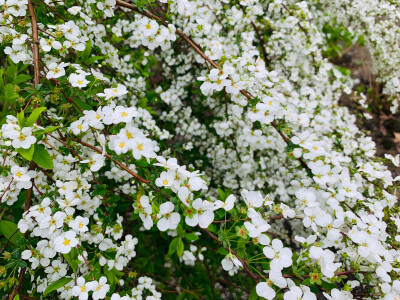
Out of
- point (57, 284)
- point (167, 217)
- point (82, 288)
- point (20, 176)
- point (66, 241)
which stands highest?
point (167, 217)

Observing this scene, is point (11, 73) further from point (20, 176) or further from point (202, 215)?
point (202, 215)

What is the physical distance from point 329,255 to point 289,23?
86.5 inches

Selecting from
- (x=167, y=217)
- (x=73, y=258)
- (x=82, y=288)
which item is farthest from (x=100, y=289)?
(x=167, y=217)

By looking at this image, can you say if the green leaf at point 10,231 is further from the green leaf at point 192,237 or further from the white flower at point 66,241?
the green leaf at point 192,237

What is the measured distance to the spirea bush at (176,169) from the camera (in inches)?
55.1

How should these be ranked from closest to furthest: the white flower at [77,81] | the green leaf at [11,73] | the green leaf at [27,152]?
the green leaf at [27,152]
the white flower at [77,81]
the green leaf at [11,73]

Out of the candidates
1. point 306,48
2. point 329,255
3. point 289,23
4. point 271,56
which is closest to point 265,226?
point 329,255

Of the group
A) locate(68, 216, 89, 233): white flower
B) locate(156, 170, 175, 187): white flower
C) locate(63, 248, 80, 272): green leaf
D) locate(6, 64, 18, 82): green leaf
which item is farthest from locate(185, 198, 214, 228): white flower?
locate(6, 64, 18, 82): green leaf

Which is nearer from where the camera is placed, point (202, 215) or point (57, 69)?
point (202, 215)

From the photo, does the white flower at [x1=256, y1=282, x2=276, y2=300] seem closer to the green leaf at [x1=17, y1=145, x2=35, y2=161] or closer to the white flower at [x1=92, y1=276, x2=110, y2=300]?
the white flower at [x1=92, y1=276, x2=110, y2=300]

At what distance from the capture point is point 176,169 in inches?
53.3

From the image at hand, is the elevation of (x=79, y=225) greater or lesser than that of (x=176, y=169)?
lesser

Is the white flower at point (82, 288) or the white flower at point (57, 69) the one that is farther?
the white flower at point (57, 69)

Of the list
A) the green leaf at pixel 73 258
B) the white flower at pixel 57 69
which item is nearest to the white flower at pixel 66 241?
the green leaf at pixel 73 258
